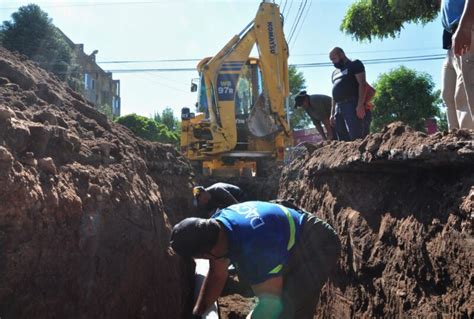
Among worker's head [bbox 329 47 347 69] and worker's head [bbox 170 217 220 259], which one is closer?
worker's head [bbox 170 217 220 259]

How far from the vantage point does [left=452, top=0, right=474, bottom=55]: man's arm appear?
9.72 ft

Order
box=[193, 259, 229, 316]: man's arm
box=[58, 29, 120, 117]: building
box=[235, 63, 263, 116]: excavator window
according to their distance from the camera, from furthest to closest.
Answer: box=[58, 29, 120, 117]: building < box=[235, 63, 263, 116]: excavator window < box=[193, 259, 229, 316]: man's arm

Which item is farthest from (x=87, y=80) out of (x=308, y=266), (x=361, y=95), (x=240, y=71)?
(x=308, y=266)

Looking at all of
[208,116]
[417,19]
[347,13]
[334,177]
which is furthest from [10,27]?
[334,177]

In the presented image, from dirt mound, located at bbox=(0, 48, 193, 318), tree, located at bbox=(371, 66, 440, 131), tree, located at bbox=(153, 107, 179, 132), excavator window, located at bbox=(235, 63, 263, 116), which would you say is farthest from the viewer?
tree, located at bbox=(153, 107, 179, 132)

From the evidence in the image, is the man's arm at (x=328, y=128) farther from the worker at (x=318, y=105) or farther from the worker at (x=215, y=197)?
the worker at (x=215, y=197)

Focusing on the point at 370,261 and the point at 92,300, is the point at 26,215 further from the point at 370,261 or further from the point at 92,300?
the point at 370,261

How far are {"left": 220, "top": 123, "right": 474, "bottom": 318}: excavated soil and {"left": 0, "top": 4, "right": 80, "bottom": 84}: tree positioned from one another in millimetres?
20006

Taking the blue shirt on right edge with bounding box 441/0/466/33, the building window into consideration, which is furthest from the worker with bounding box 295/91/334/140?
the building window

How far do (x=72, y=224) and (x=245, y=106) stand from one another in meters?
8.43

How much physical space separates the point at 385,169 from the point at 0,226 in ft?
7.93

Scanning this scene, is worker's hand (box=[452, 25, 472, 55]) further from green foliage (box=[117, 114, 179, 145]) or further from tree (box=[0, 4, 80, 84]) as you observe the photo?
green foliage (box=[117, 114, 179, 145])

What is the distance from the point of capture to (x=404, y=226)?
2.84m

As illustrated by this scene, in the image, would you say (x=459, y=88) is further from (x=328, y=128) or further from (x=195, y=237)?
(x=328, y=128)
